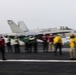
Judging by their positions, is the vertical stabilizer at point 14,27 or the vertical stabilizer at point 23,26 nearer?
the vertical stabilizer at point 14,27

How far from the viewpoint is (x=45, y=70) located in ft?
53.1

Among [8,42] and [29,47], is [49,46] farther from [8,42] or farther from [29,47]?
[8,42]

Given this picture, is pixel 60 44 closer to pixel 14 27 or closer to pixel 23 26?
pixel 14 27

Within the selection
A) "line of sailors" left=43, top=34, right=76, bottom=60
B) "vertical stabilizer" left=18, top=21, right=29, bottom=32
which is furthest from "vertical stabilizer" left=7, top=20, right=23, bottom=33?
"line of sailors" left=43, top=34, right=76, bottom=60

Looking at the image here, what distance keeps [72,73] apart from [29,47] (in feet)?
48.9

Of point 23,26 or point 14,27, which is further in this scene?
point 23,26

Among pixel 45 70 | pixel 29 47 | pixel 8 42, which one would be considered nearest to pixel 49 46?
pixel 29 47

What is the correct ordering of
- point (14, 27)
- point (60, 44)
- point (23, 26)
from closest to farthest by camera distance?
1. point (60, 44)
2. point (14, 27)
3. point (23, 26)

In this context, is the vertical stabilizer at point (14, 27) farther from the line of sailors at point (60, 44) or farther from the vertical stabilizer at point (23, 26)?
the line of sailors at point (60, 44)

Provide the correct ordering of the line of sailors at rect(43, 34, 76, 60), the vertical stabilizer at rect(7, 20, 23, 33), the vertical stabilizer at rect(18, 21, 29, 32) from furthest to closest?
the vertical stabilizer at rect(18, 21, 29, 32), the vertical stabilizer at rect(7, 20, 23, 33), the line of sailors at rect(43, 34, 76, 60)

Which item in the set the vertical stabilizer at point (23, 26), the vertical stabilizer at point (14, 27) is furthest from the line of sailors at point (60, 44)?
the vertical stabilizer at point (23, 26)

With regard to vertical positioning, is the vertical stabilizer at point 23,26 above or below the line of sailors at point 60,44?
below

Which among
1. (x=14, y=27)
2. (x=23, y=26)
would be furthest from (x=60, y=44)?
(x=23, y=26)

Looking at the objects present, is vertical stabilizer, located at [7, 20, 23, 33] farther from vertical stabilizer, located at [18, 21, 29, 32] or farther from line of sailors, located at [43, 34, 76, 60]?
line of sailors, located at [43, 34, 76, 60]
